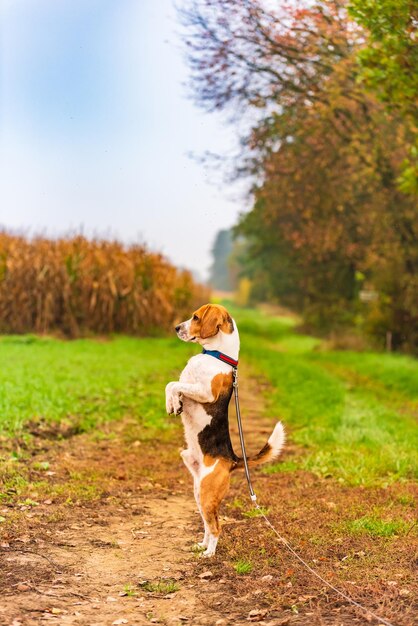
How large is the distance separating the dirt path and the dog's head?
→ 5.44 ft

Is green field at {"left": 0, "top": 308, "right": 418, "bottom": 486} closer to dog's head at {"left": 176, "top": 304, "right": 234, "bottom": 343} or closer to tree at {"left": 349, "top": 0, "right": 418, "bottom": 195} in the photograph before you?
dog's head at {"left": 176, "top": 304, "right": 234, "bottom": 343}

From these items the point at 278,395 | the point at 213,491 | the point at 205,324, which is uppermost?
the point at 205,324

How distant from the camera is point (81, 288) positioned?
2197cm

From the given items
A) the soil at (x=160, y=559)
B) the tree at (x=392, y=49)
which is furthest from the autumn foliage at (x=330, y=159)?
the soil at (x=160, y=559)

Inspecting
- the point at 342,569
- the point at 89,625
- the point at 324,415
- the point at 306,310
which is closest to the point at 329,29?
the point at 324,415

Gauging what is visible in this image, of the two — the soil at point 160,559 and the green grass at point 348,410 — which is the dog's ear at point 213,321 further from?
the green grass at point 348,410

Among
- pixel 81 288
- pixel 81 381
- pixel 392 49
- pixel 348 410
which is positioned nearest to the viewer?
pixel 392 49

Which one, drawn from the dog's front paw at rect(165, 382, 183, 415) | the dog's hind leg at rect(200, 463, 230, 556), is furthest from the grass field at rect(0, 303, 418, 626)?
the dog's front paw at rect(165, 382, 183, 415)

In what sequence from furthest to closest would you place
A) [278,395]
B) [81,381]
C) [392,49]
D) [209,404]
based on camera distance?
[278,395] → [81,381] → [392,49] → [209,404]

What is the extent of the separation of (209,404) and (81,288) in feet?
54.8

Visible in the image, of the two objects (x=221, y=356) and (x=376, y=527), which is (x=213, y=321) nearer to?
(x=221, y=356)

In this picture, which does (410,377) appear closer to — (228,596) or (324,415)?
(324,415)

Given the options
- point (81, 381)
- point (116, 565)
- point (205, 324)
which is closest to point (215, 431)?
point (205, 324)

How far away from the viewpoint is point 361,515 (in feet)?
23.7
